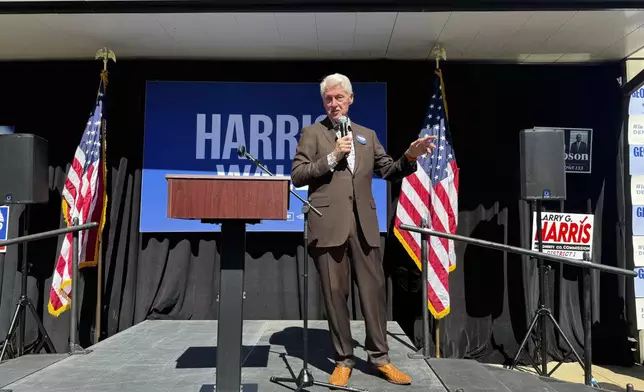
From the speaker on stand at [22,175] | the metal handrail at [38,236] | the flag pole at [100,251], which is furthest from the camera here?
the flag pole at [100,251]

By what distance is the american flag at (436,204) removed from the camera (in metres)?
3.99

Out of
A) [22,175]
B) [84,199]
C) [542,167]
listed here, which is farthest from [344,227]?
[22,175]

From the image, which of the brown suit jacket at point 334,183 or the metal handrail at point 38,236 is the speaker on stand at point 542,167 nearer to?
the brown suit jacket at point 334,183

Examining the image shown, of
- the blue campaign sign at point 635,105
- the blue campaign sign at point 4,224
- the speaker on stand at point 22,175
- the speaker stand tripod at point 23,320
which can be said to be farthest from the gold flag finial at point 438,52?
the blue campaign sign at point 4,224

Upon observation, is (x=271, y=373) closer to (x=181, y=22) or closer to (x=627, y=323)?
(x=181, y=22)

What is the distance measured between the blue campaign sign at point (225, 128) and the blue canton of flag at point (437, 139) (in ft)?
1.36

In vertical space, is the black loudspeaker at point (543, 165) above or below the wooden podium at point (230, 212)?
above

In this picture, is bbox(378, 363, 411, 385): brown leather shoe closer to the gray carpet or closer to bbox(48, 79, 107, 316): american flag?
the gray carpet

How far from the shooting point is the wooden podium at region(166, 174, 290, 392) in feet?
5.54

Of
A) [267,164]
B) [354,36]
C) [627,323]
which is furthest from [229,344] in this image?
[627,323]

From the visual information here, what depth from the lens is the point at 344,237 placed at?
6.96 ft

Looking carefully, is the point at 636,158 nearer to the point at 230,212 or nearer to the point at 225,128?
the point at 225,128

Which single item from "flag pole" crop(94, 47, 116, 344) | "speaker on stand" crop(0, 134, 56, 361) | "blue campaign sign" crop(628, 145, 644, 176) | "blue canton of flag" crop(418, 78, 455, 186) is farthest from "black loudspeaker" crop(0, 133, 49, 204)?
"blue campaign sign" crop(628, 145, 644, 176)

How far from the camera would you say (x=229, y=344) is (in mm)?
1768
